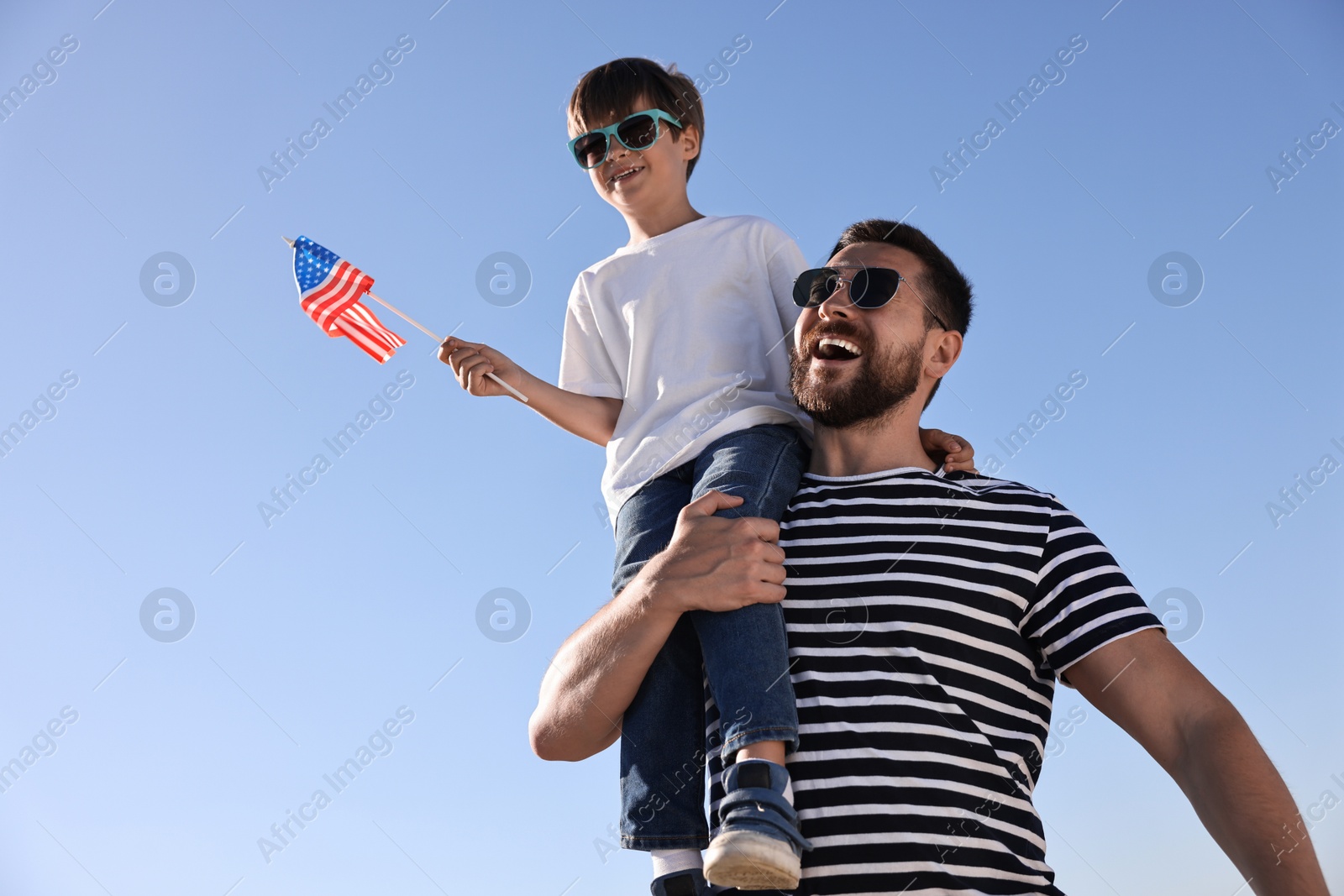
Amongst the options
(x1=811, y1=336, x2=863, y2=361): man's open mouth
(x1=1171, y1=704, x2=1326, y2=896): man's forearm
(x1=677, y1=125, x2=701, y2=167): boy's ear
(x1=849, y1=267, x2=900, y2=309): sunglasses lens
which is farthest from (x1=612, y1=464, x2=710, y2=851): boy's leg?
(x1=677, y1=125, x2=701, y2=167): boy's ear

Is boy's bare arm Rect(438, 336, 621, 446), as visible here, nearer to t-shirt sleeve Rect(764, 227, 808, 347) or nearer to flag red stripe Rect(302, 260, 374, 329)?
t-shirt sleeve Rect(764, 227, 808, 347)

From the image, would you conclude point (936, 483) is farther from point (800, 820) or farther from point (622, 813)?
point (622, 813)

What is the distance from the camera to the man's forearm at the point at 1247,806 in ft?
9.64

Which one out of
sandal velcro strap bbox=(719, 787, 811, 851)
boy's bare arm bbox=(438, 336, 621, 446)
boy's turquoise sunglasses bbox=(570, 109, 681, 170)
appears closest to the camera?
sandal velcro strap bbox=(719, 787, 811, 851)

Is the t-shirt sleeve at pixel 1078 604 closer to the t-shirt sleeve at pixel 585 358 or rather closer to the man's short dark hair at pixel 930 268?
the man's short dark hair at pixel 930 268

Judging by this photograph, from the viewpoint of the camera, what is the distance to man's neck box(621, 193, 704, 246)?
15.3ft

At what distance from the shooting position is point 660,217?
4.66m

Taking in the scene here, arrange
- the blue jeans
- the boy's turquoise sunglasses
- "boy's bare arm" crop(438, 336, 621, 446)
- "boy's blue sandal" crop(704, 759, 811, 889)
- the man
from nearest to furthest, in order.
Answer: "boy's blue sandal" crop(704, 759, 811, 889), the man, the blue jeans, "boy's bare arm" crop(438, 336, 621, 446), the boy's turquoise sunglasses

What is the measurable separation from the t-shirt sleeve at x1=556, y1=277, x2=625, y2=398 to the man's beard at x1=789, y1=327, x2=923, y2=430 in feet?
2.84

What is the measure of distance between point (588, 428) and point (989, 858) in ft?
7.26

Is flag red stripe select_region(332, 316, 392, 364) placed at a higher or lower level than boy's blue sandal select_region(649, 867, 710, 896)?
higher

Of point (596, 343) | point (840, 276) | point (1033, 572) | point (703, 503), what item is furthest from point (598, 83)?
point (1033, 572)

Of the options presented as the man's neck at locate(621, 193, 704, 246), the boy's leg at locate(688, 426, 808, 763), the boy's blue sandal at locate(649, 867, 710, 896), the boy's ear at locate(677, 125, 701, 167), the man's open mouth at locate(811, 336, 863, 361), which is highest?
the boy's ear at locate(677, 125, 701, 167)

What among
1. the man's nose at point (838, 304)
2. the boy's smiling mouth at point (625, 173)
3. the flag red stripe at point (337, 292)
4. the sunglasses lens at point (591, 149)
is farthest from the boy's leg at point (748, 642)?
the flag red stripe at point (337, 292)
